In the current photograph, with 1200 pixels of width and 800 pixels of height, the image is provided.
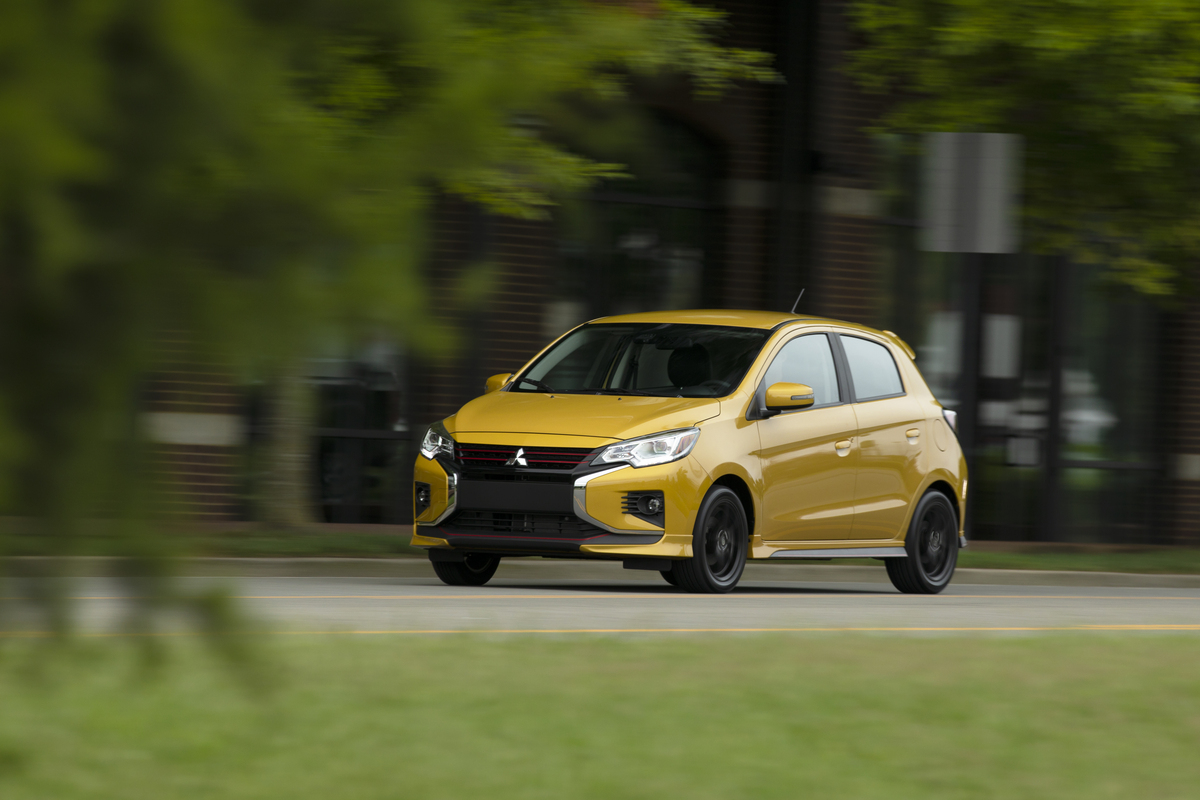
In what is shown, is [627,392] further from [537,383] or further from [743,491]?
[743,491]

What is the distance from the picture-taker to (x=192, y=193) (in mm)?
2715

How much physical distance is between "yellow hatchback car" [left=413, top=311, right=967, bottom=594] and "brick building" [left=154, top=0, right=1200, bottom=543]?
382 cm

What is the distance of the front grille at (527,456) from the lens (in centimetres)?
1070

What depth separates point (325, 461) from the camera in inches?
682

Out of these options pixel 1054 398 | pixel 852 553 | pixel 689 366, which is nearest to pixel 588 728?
pixel 689 366

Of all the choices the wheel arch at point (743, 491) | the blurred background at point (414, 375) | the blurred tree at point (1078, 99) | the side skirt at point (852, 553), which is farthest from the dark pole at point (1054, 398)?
the wheel arch at point (743, 491)

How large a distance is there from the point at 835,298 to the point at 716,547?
7424mm

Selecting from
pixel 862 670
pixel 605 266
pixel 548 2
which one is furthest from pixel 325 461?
pixel 548 2

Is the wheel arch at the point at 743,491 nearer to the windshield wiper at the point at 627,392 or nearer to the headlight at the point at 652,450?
the headlight at the point at 652,450

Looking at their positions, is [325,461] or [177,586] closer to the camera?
[177,586]

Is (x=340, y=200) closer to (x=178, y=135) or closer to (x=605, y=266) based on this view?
(x=178, y=135)

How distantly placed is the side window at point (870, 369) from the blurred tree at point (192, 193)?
987 centimetres

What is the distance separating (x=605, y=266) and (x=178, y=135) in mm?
15576

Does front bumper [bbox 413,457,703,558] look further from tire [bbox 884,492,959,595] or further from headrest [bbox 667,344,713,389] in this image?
tire [bbox 884,492,959,595]
